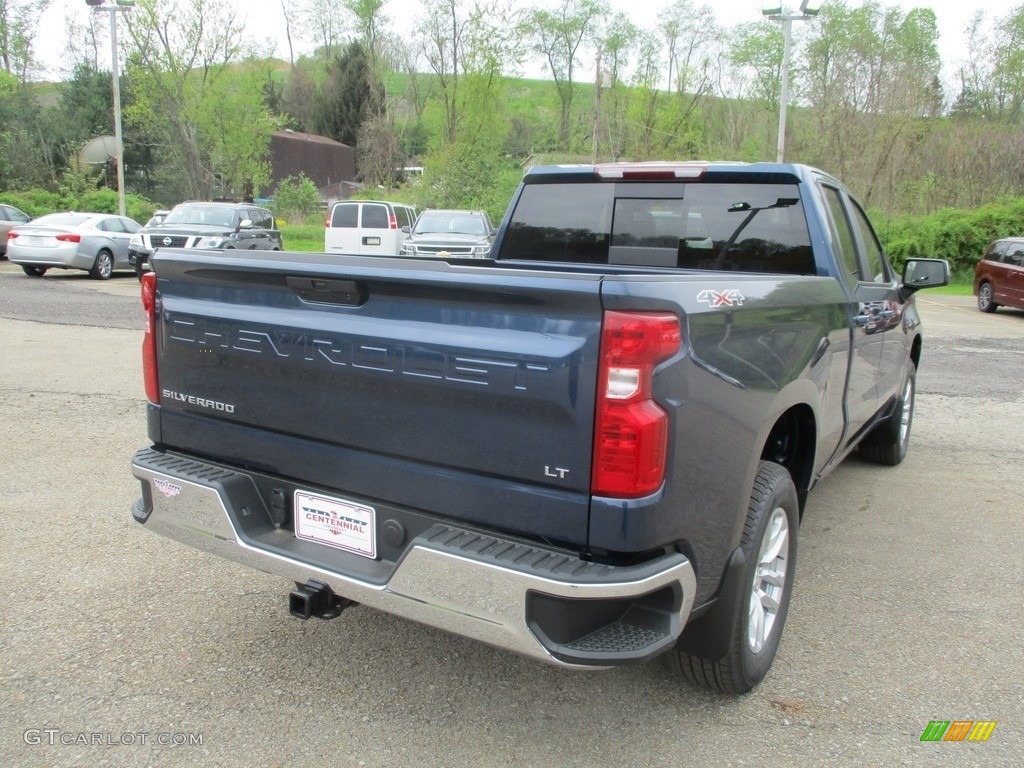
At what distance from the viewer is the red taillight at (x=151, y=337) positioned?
3174 millimetres

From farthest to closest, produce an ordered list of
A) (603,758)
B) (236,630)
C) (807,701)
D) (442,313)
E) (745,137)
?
(745,137) → (236,630) → (807,701) → (603,758) → (442,313)

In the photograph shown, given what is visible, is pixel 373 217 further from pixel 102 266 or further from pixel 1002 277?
pixel 1002 277

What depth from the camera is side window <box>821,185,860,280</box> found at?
405 centimetres

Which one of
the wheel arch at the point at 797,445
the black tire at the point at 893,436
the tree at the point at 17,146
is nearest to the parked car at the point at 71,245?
the black tire at the point at 893,436

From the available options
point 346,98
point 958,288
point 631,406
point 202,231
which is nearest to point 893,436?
point 631,406


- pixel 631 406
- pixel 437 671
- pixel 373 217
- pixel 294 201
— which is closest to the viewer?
pixel 631 406

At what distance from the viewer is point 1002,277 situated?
1742cm

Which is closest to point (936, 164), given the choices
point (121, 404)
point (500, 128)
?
point (500, 128)

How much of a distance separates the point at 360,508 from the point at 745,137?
4190 cm

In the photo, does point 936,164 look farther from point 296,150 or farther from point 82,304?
point 296,150

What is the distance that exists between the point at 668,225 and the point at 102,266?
1836 cm

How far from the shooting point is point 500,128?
44.0 metres

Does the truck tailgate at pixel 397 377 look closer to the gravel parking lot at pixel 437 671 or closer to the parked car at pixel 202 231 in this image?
the gravel parking lot at pixel 437 671

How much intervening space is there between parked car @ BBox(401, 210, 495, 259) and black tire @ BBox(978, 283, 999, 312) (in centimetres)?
1067
